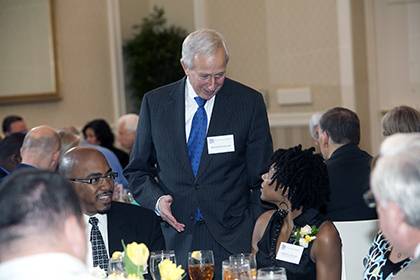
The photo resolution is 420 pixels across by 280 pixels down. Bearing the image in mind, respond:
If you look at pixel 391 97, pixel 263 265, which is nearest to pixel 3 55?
pixel 391 97

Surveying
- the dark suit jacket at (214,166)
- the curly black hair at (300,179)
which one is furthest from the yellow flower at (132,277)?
the dark suit jacket at (214,166)

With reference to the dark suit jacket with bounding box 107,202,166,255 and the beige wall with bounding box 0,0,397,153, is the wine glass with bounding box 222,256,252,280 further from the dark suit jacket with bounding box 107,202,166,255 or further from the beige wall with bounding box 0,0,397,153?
the beige wall with bounding box 0,0,397,153

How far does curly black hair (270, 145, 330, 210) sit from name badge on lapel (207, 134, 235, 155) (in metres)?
0.33

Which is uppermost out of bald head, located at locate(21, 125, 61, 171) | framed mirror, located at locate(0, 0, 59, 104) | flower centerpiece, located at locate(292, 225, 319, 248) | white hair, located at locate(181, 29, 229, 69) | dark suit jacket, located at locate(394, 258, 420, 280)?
framed mirror, located at locate(0, 0, 59, 104)

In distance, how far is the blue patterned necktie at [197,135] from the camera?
4.05m

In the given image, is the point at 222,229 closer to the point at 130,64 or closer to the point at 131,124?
the point at 131,124

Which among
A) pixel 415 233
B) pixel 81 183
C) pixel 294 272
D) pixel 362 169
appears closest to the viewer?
pixel 415 233

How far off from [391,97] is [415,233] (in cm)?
667

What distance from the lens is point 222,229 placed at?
4012 millimetres

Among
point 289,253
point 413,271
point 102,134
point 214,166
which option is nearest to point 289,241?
point 289,253

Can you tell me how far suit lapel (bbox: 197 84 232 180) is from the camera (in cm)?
400

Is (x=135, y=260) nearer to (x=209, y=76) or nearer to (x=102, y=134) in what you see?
(x=209, y=76)

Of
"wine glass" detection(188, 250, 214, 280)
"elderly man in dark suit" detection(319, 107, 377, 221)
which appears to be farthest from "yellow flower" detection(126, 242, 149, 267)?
"elderly man in dark suit" detection(319, 107, 377, 221)

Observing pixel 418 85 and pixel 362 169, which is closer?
pixel 362 169
